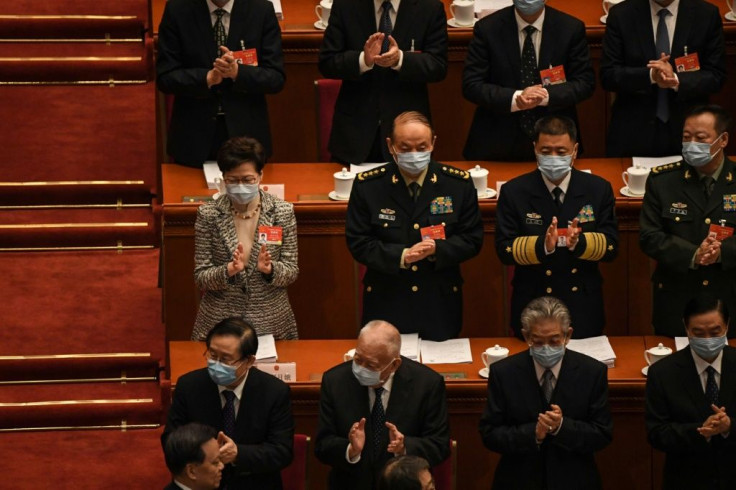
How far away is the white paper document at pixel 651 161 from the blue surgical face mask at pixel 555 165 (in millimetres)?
641

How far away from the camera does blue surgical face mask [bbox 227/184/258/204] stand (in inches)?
181

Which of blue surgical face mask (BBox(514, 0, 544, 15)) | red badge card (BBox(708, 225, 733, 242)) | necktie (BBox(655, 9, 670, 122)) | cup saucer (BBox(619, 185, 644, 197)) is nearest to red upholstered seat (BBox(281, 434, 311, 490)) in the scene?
red badge card (BBox(708, 225, 733, 242))

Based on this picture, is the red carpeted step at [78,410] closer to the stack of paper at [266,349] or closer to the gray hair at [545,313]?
the stack of paper at [266,349]

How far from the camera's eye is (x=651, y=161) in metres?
5.28

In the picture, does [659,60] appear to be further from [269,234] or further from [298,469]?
[298,469]

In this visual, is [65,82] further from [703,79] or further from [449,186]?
[703,79]

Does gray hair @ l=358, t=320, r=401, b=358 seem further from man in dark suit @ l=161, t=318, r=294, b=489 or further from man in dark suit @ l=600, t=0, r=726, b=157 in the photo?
man in dark suit @ l=600, t=0, r=726, b=157

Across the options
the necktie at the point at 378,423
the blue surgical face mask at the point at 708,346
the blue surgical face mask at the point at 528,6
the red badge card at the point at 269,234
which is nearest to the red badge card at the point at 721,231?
the blue surgical face mask at the point at 708,346

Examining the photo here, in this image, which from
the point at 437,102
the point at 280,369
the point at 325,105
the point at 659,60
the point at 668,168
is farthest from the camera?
the point at 437,102

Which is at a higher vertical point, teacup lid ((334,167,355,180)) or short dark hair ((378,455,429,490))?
teacup lid ((334,167,355,180))

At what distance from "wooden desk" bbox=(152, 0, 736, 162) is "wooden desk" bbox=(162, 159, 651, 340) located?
0.60m

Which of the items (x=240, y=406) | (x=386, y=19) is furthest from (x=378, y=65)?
(x=240, y=406)

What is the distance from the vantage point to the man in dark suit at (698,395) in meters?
4.24

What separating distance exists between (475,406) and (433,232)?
0.49 metres
